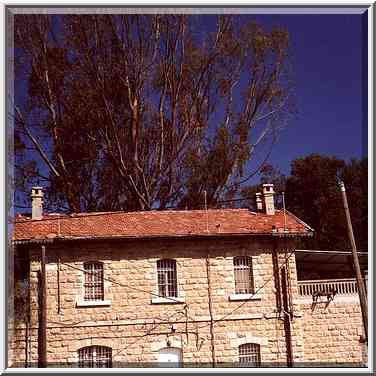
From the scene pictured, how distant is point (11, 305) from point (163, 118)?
650 cm

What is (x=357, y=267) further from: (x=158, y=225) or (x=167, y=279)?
(x=158, y=225)

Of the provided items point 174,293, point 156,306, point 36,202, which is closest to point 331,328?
point 174,293

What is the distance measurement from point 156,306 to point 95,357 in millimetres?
1610

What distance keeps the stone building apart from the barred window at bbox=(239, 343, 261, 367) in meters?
0.04

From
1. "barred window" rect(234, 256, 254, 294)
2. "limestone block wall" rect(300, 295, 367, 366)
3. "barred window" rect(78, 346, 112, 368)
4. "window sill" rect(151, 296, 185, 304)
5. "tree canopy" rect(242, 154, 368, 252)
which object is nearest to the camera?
"tree canopy" rect(242, 154, 368, 252)

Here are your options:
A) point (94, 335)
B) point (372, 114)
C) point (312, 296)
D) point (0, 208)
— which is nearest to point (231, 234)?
point (312, 296)

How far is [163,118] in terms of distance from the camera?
12867 millimetres

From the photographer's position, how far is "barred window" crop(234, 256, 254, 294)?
10562 millimetres

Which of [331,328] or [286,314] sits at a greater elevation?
[286,314]

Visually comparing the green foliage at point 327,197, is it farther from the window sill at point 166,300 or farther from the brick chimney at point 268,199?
the window sill at point 166,300

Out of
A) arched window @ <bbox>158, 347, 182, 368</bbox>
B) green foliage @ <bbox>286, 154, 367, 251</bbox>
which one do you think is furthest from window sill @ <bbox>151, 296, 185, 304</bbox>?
green foliage @ <bbox>286, 154, 367, 251</bbox>

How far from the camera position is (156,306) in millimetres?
10297

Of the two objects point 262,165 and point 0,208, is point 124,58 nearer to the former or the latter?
point 262,165

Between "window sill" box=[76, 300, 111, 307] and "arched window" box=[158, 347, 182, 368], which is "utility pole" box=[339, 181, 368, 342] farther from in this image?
"window sill" box=[76, 300, 111, 307]
